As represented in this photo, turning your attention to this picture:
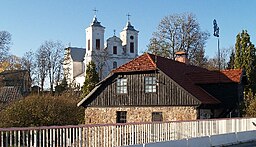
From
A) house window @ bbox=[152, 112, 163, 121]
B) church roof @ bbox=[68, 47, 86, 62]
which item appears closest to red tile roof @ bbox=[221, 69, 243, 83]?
house window @ bbox=[152, 112, 163, 121]

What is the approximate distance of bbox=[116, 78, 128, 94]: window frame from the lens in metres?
32.5

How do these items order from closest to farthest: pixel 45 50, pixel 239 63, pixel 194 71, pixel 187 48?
pixel 194 71
pixel 239 63
pixel 187 48
pixel 45 50

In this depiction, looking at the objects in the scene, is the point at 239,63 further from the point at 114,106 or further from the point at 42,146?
the point at 42,146

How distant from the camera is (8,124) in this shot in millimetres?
29875

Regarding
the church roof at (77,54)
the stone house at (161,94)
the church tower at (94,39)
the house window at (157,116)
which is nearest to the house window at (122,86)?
the stone house at (161,94)

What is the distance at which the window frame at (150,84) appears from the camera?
30969 millimetres

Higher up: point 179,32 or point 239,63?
point 179,32

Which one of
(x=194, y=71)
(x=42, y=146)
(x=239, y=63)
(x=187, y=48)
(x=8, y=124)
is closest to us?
(x=42, y=146)

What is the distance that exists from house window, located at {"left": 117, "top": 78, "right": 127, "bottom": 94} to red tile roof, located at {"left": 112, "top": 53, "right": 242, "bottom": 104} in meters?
0.86

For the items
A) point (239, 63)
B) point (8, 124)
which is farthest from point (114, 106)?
point (239, 63)

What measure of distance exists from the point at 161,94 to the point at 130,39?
6251cm

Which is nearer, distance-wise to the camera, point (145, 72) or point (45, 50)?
point (145, 72)

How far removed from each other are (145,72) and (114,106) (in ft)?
12.8

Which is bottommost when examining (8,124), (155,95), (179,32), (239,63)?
(8,124)
